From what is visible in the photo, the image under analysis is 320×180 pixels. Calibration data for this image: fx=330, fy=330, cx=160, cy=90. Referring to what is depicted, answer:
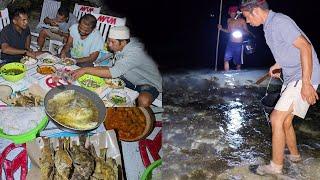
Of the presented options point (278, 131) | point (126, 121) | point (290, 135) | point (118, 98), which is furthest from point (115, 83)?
point (290, 135)

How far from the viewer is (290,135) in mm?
3191

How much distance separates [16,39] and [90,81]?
79 centimetres

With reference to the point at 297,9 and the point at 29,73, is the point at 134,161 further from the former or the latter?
the point at 297,9

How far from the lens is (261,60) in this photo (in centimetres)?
584

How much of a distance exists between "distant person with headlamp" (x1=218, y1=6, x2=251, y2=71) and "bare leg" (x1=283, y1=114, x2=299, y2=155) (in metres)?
2.05

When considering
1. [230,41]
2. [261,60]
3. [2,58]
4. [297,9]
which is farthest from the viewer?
[297,9]

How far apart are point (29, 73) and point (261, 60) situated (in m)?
4.04

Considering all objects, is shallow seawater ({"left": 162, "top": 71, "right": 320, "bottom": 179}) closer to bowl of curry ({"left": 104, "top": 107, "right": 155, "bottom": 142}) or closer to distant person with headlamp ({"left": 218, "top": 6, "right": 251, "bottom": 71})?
bowl of curry ({"left": 104, "top": 107, "right": 155, "bottom": 142})

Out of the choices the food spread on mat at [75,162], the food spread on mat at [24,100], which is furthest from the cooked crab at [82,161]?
the food spread on mat at [24,100]

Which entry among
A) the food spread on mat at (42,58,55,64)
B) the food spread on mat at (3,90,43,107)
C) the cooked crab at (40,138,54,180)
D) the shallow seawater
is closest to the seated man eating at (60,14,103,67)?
the food spread on mat at (42,58,55,64)

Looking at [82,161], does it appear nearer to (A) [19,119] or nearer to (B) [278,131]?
(A) [19,119]

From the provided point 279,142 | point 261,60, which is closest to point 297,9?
point 261,60

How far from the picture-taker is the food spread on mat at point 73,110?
10.0 feet

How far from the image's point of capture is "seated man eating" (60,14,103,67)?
317cm
